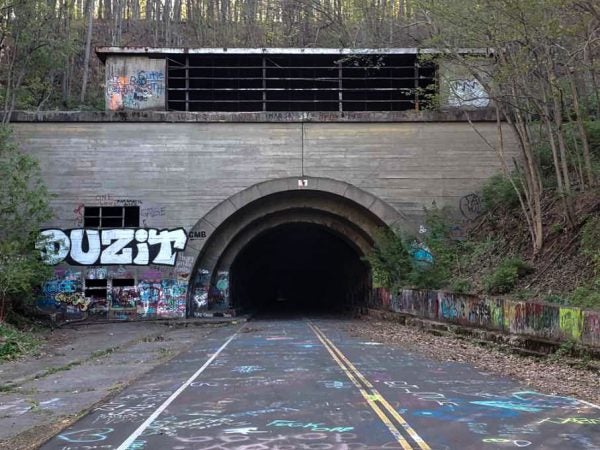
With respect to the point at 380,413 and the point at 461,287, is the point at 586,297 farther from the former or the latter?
the point at 380,413

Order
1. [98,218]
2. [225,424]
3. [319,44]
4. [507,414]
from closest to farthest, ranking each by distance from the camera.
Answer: [225,424] → [507,414] → [98,218] → [319,44]

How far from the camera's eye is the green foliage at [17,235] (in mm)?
20141

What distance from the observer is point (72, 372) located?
43.2 feet

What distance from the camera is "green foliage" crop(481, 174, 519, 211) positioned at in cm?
2500

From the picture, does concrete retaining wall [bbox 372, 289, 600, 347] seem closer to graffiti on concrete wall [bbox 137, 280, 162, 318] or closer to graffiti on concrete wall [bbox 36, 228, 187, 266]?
graffiti on concrete wall [bbox 137, 280, 162, 318]

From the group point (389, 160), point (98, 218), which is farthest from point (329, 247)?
point (98, 218)

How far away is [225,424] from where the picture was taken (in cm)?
764

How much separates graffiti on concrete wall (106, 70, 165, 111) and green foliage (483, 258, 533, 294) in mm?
17486

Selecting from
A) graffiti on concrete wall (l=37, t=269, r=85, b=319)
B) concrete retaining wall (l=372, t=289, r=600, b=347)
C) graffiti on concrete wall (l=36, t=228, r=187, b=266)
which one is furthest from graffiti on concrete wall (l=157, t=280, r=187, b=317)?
concrete retaining wall (l=372, t=289, r=600, b=347)

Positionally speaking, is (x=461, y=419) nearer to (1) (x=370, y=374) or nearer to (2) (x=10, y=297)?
(1) (x=370, y=374)

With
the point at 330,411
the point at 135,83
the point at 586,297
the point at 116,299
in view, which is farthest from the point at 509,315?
the point at 135,83

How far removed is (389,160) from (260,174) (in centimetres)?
585

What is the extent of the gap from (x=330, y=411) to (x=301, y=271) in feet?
183

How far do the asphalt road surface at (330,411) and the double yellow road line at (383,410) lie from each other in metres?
0.01
